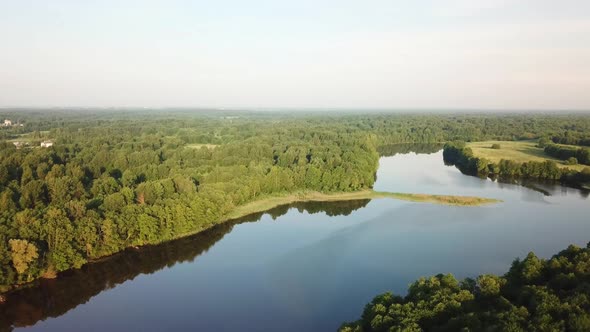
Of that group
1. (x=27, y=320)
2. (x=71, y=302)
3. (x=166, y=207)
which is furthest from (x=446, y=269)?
(x=27, y=320)

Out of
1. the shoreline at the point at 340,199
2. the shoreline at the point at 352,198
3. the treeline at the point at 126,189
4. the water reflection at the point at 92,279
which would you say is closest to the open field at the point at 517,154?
the treeline at the point at 126,189

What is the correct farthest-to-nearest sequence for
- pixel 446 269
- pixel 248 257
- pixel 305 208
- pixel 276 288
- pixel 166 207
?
pixel 305 208, pixel 166 207, pixel 248 257, pixel 446 269, pixel 276 288

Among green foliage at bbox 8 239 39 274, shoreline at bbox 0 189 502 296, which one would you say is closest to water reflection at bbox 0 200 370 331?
green foliage at bbox 8 239 39 274

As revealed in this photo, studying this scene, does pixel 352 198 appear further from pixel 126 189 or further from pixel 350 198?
pixel 126 189

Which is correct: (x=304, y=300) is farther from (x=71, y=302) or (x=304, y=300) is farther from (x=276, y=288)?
(x=71, y=302)

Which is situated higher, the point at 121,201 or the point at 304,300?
the point at 121,201

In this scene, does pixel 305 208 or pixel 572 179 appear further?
pixel 572 179
